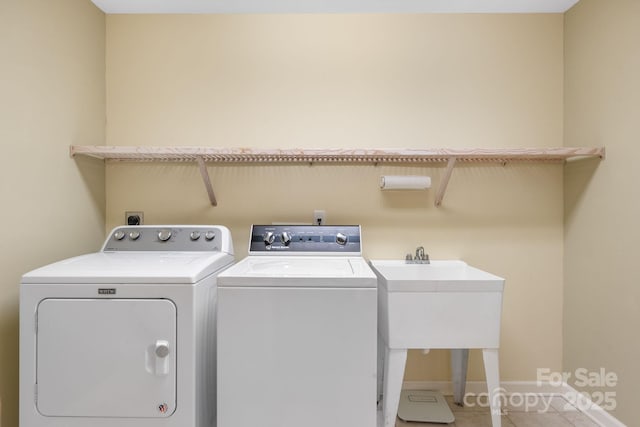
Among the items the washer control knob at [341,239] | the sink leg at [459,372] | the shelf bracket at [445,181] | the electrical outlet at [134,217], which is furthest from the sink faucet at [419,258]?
the electrical outlet at [134,217]

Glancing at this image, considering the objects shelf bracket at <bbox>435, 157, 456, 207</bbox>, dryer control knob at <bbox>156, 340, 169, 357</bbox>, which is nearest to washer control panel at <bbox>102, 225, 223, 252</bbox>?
dryer control knob at <bbox>156, 340, 169, 357</bbox>

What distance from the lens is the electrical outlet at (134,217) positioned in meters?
2.06

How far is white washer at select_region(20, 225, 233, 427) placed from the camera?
1.24 meters

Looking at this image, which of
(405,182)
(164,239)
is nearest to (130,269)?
(164,239)

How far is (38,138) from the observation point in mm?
1567

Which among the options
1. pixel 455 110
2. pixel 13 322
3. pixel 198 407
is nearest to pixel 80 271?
pixel 13 322

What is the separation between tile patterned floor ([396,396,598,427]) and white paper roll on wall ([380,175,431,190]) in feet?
4.44

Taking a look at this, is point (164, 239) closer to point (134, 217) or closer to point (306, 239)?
point (134, 217)

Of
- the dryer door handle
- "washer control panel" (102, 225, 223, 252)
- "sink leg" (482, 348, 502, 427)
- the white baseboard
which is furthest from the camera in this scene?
the white baseboard

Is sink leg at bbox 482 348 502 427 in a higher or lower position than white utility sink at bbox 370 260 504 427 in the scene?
lower

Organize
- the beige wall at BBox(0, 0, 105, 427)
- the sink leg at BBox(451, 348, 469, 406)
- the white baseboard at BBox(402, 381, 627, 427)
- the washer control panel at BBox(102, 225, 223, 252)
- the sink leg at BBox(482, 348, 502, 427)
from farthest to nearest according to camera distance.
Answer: the white baseboard at BBox(402, 381, 627, 427) → the sink leg at BBox(451, 348, 469, 406) → the washer control panel at BBox(102, 225, 223, 252) → the sink leg at BBox(482, 348, 502, 427) → the beige wall at BBox(0, 0, 105, 427)

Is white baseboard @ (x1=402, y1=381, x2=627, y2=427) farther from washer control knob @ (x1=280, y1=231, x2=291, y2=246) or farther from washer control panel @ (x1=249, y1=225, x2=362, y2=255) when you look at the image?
washer control knob @ (x1=280, y1=231, x2=291, y2=246)

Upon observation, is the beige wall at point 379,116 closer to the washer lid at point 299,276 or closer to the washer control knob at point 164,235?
the washer control knob at point 164,235

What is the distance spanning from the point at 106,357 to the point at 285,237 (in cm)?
99
